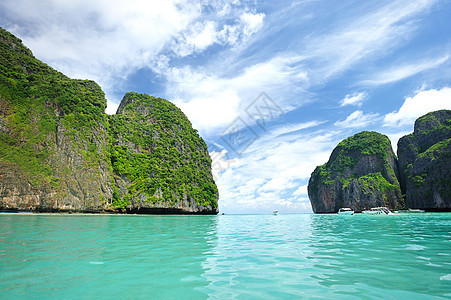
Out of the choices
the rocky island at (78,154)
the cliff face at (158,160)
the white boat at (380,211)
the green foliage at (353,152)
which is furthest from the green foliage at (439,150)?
the rocky island at (78,154)

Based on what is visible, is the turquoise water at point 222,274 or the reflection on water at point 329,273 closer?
the turquoise water at point 222,274

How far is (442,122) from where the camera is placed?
108 metres

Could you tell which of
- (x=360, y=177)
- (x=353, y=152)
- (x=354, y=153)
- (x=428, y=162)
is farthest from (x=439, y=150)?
(x=353, y=152)

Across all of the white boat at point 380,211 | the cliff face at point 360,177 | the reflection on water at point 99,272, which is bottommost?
the white boat at point 380,211

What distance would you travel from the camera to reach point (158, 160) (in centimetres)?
8438

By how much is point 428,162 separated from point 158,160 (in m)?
102

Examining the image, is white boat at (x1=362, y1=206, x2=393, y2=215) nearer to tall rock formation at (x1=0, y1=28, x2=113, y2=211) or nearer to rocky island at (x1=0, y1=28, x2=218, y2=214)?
rocky island at (x1=0, y1=28, x2=218, y2=214)

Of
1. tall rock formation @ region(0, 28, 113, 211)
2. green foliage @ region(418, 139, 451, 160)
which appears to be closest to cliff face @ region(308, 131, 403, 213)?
green foliage @ region(418, 139, 451, 160)

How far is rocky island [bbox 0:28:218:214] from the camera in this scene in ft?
168

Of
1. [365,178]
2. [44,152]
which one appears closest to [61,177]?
[44,152]

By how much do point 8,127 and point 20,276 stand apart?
209 feet

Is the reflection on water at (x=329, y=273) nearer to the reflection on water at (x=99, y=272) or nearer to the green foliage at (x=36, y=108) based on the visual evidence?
the reflection on water at (x=99, y=272)

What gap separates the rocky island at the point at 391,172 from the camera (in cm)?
8791

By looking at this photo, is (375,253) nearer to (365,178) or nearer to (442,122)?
(365,178)
